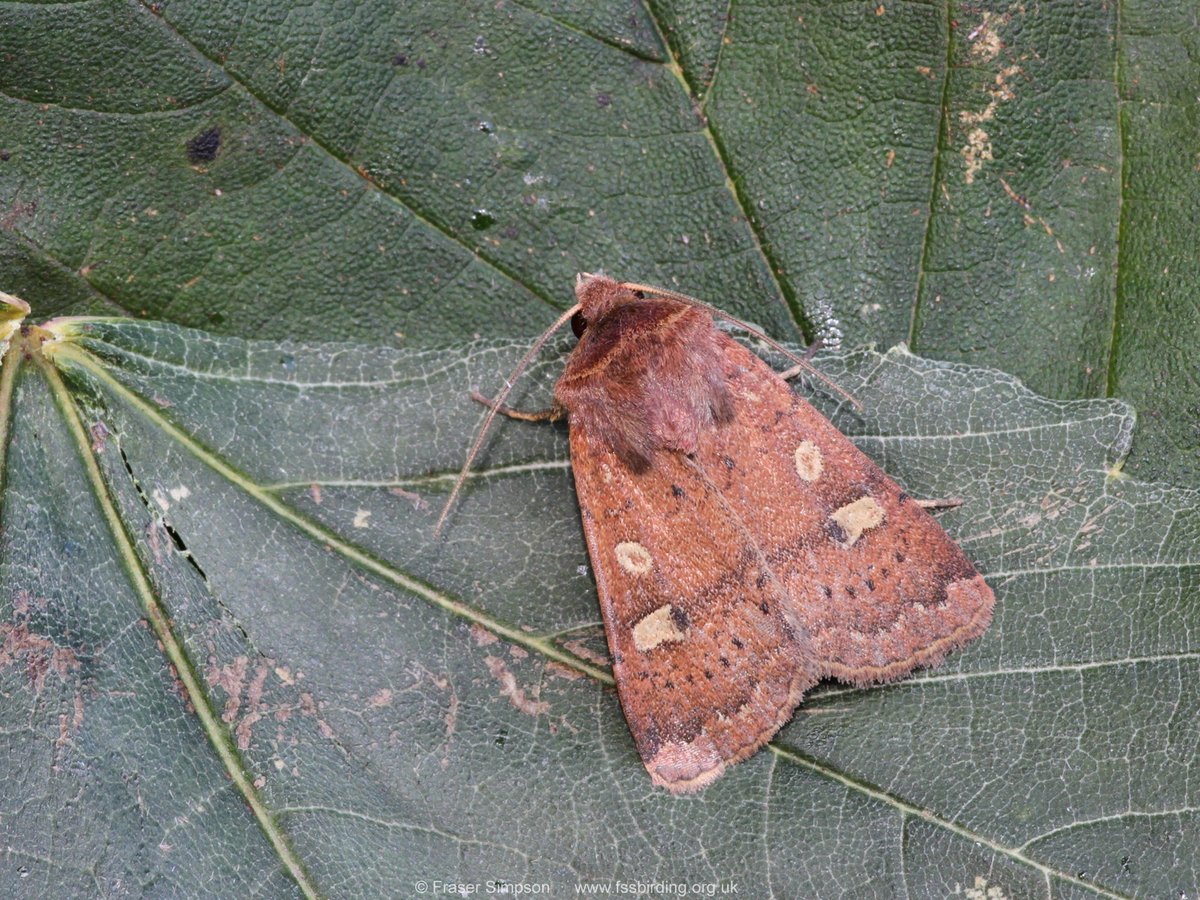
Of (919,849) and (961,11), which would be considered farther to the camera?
(961,11)

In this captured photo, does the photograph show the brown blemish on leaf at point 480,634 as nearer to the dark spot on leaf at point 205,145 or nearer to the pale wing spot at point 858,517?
the pale wing spot at point 858,517

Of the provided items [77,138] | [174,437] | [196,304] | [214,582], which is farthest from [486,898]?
[77,138]

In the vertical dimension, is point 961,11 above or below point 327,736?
above

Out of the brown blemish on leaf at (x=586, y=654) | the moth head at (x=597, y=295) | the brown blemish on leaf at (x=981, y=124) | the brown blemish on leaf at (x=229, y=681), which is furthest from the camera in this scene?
the brown blemish on leaf at (x=981, y=124)

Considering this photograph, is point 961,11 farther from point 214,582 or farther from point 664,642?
point 214,582

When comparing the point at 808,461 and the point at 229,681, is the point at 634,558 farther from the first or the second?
the point at 229,681

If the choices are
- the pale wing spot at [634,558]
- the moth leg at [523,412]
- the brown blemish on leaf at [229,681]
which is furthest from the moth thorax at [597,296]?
the brown blemish on leaf at [229,681]

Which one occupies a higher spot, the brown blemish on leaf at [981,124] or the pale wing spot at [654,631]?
the brown blemish on leaf at [981,124]
